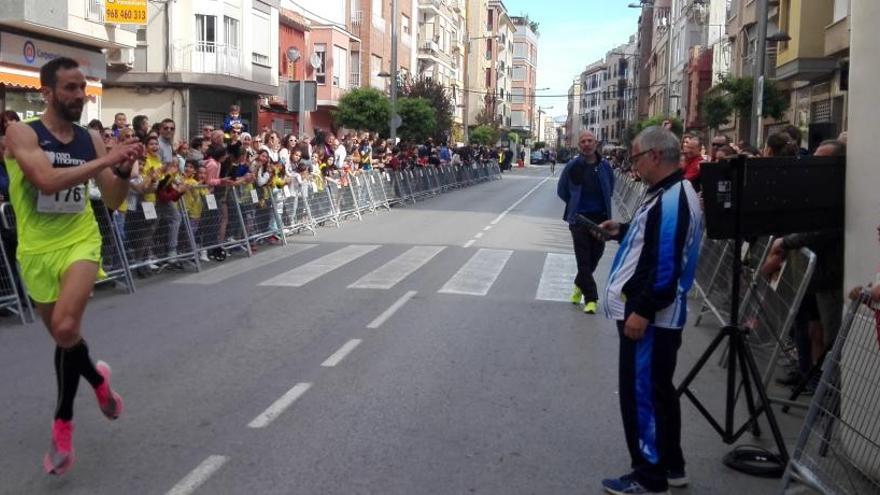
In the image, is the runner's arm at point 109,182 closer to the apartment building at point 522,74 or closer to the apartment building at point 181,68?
the apartment building at point 181,68

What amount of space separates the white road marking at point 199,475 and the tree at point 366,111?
124 feet

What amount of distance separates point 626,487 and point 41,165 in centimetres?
336

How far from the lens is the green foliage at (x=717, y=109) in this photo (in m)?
28.4

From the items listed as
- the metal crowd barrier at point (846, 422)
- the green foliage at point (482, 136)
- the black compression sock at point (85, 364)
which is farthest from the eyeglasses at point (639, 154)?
the green foliage at point (482, 136)

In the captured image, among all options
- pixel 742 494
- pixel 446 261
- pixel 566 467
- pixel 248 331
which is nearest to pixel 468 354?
pixel 248 331

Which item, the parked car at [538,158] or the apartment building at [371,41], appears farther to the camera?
the parked car at [538,158]

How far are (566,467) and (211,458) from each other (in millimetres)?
1941

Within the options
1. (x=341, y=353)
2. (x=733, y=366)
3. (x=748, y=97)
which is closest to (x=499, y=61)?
(x=748, y=97)

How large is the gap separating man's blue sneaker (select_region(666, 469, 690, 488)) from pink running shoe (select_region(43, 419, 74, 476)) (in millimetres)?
3084

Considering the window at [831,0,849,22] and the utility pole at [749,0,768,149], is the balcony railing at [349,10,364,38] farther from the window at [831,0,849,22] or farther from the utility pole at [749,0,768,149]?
the utility pole at [749,0,768,149]

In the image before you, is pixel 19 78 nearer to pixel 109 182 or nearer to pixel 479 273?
pixel 479 273

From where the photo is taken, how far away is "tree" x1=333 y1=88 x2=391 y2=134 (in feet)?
140

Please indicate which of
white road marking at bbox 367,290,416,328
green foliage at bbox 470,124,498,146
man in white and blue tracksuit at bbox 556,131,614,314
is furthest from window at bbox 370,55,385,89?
man in white and blue tracksuit at bbox 556,131,614,314

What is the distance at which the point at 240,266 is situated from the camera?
1428 cm
